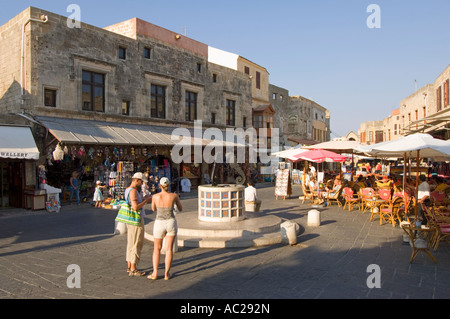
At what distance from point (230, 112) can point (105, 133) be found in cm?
1190

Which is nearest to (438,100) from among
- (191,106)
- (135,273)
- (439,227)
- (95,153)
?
(191,106)

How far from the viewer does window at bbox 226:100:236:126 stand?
81.0ft

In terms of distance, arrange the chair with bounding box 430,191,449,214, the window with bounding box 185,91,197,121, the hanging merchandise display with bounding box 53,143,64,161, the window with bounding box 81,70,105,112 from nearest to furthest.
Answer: the chair with bounding box 430,191,449,214 < the hanging merchandise display with bounding box 53,143,64,161 < the window with bounding box 81,70,105,112 < the window with bounding box 185,91,197,121

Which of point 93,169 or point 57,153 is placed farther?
point 93,169

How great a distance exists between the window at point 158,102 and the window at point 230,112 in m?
6.41

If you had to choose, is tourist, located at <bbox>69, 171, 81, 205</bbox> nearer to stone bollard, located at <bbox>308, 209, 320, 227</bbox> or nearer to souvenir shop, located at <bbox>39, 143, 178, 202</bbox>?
souvenir shop, located at <bbox>39, 143, 178, 202</bbox>

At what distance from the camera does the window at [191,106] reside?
832 inches

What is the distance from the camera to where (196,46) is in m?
22.7

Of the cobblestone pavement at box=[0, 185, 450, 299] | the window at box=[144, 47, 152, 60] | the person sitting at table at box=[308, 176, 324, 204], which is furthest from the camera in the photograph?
the window at box=[144, 47, 152, 60]

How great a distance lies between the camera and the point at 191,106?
70.3ft

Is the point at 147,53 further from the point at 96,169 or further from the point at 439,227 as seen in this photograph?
the point at 439,227

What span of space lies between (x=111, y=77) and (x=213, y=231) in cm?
1164

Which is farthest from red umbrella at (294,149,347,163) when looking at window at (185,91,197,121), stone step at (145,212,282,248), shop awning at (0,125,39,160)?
shop awning at (0,125,39,160)

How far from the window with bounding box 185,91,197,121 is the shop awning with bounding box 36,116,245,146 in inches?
110
